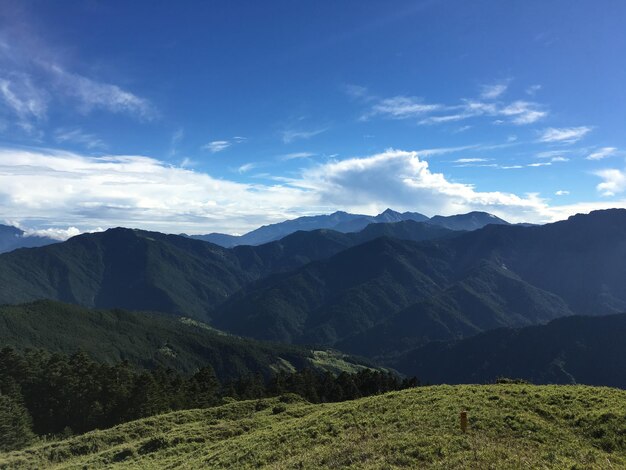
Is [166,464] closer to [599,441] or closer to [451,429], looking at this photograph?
[451,429]

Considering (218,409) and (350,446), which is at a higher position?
(350,446)

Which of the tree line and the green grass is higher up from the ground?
the green grass

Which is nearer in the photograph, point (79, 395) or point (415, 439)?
point (415, 439)

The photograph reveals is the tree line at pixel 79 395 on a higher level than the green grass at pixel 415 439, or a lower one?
lower

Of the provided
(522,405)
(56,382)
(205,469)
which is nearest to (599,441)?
(522,405)

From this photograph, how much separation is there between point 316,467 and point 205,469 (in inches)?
428

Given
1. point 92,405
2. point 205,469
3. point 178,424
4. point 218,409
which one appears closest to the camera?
point 205,469

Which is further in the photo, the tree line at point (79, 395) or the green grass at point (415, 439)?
the tree line at point (79, 395)

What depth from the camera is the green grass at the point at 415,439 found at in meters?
25.0

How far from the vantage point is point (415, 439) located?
2795 cm

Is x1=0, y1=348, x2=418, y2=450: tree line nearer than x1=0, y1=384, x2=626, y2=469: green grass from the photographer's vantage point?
No

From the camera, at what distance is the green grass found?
81.9 ft

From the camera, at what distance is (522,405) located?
109ft

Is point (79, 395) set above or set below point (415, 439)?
below
